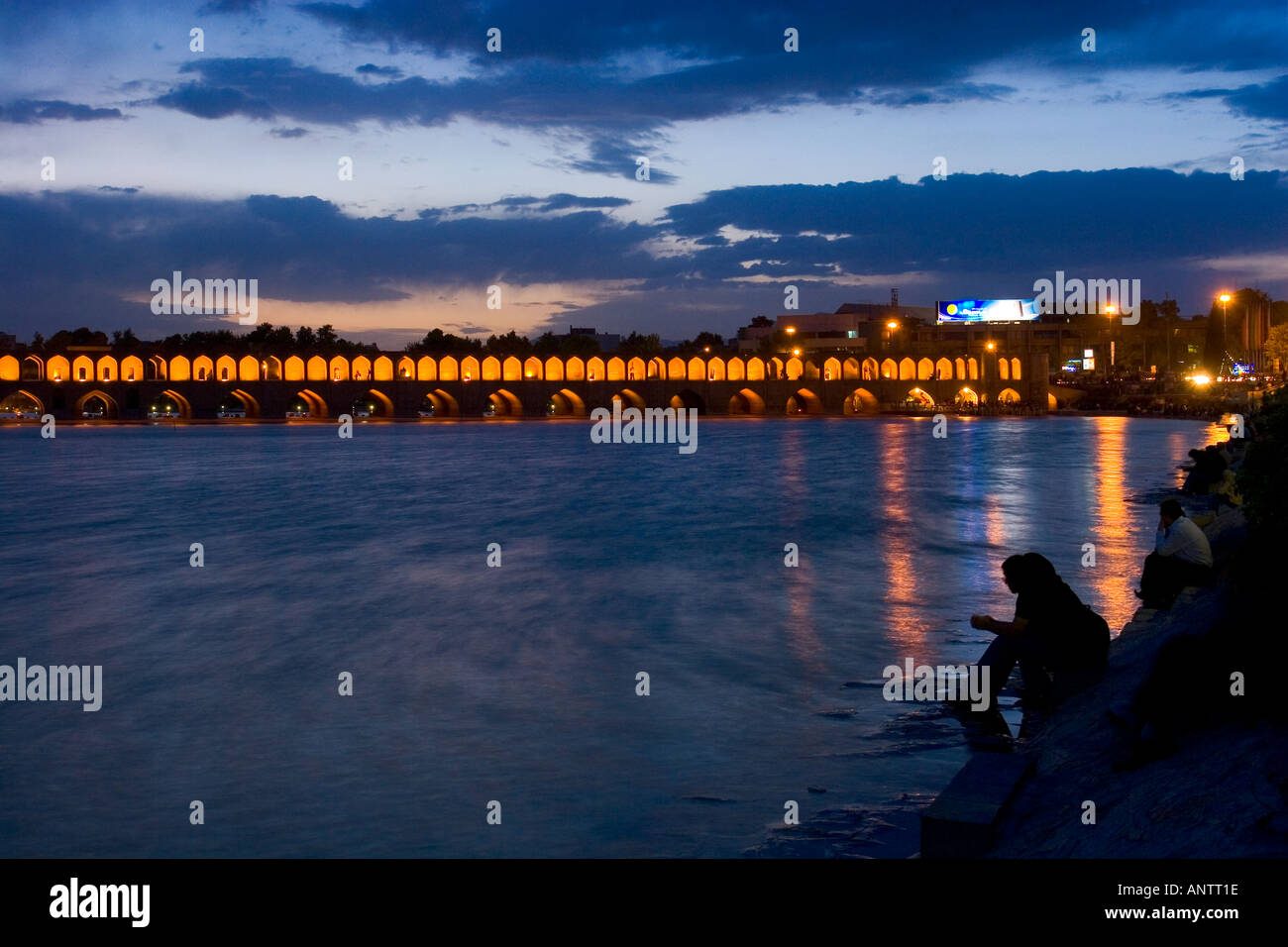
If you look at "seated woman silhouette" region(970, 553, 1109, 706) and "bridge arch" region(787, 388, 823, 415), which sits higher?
"bridge arch" region(787, 388, 823, 415)

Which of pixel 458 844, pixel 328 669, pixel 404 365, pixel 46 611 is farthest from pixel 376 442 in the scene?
pixel 458 844

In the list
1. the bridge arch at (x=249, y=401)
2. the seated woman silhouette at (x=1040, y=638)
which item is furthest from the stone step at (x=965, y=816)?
the bridge arch at (x=249, y=401)

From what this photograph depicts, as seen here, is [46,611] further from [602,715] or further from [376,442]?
[376,442]

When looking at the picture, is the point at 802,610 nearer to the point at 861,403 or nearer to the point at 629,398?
the point at 629,398

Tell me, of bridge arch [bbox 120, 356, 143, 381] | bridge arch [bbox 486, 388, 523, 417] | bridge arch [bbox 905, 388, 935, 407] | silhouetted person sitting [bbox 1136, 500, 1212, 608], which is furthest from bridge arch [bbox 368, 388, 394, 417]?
silhouetted person sitting [bbox 1136, 500, 1212, 608]

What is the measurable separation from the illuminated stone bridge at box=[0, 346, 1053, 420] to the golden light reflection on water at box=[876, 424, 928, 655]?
2531 inches

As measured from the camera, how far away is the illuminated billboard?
105375mm

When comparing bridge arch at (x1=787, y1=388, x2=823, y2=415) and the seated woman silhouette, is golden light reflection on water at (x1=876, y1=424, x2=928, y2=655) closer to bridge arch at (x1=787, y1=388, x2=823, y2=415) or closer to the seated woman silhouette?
the seated woman silhouette

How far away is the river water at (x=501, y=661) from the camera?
5.16 metres

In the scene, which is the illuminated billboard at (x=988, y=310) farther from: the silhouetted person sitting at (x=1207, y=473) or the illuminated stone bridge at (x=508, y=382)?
the silhouetted person sitting at (x=1207, y=473)

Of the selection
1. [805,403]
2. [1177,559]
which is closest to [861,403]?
[805,403]

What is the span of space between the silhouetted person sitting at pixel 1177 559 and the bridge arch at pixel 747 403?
87577mm

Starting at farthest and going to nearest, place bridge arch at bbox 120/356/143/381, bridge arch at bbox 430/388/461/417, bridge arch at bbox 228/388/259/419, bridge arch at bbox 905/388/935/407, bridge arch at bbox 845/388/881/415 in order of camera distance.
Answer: bridge arch at bbox 905/388/935/407
bridge arch at bbox 845/388/881/415
bridge arch at bbox 430/388/461/417
bridge arch at bbox 228/388/259/419
bridge arch at bbox 120/356/143/381
